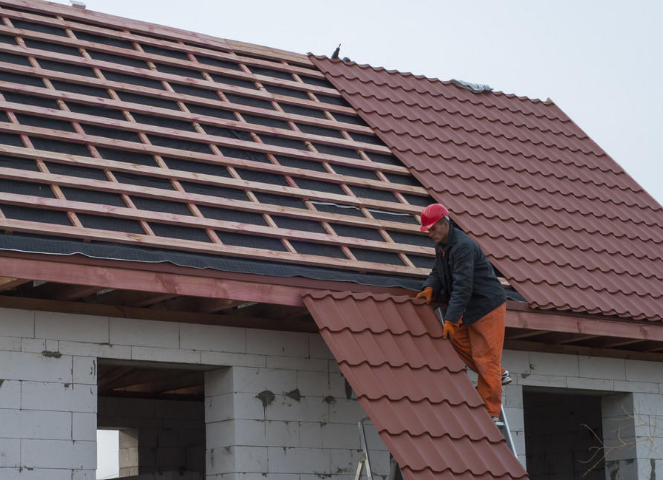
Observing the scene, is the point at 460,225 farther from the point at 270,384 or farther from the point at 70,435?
the point at 70,435

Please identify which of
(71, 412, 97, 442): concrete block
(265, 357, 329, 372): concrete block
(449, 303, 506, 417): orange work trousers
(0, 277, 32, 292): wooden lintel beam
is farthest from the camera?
(265, 357, 329, 372): concrete block

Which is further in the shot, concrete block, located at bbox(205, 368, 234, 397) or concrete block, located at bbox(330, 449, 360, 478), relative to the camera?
concrete block, located at bbox(330, 449, 360, 478)

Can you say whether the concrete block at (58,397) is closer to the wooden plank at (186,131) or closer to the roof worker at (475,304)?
the wooden plank at (186,131)

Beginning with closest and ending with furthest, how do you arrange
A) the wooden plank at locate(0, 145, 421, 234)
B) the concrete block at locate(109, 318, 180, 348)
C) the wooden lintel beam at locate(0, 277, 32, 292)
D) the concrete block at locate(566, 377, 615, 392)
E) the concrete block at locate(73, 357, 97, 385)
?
the wooden lintel beam at locate(0, 277, 32, 292), the concrete block at locate(73, 357, 97, 385), the concrete block at locate(109, 318, 180, 348), the wooden plank at locate(0, 145, 421, 234), the concrete block at locate(566, 377, 615, 392)

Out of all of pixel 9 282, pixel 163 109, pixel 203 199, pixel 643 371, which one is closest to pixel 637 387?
pixel 643 371

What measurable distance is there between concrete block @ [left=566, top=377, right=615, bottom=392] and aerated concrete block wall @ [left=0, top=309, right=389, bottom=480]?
82.9 inches

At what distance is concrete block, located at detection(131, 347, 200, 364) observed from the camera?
7.20 meters

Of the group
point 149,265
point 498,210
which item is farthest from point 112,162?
point 498,210

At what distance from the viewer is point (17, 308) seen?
6809mm

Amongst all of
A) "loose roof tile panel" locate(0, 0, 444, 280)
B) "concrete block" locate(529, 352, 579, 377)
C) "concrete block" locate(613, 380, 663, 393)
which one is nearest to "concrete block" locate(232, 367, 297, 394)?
"loose roof tile panel" locate(0, 0, 444, 280)

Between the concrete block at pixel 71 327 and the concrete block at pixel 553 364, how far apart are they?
3854mm

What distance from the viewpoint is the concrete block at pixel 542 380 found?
8.80m

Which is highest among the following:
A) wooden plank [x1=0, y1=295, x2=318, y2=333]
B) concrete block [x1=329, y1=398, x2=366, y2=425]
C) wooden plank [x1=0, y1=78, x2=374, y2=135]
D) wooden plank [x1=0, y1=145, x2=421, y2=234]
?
wooden plank [x1=0, y1=78, x2=374, y2=135]

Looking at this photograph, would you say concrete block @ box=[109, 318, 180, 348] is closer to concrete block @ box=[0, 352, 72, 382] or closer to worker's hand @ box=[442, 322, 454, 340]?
concrete block @ box=[0, 352, 72, 382]
